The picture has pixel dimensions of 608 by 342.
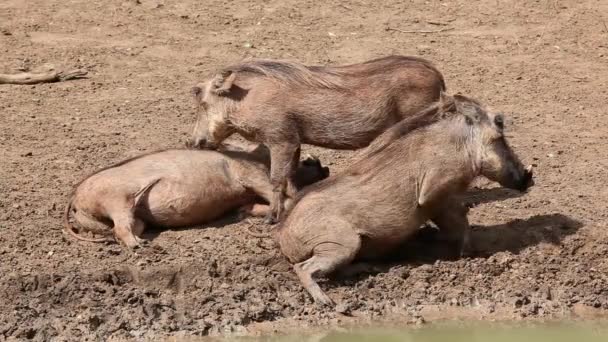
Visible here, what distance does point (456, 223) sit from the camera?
24.0 feet

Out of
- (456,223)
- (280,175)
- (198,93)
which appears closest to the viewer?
(456,223)

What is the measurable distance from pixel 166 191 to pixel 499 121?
6.15 ft

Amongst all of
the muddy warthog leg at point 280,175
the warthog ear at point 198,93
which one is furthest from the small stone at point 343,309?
the warthog ear at point 198,93

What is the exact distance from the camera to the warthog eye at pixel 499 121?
291 inches

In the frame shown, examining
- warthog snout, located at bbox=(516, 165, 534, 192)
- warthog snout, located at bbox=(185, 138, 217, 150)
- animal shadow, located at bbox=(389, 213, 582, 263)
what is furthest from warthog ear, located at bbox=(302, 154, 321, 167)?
warthog snout, located at bbox=(516, 165, 534, 192)

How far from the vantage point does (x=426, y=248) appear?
756cm

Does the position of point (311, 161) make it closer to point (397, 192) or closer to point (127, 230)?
point (397, 192)

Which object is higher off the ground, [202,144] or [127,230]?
[202,144]

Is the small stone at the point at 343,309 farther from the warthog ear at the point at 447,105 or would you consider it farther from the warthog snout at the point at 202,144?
the warthog snout at the point at 202,144

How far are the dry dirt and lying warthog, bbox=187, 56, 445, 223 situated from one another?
0.52 meters

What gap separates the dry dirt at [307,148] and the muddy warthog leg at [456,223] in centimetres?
12

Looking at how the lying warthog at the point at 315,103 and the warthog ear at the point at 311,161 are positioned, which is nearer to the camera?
the lying warthog at the point at 315,103

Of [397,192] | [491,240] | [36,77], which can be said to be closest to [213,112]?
[397,192]

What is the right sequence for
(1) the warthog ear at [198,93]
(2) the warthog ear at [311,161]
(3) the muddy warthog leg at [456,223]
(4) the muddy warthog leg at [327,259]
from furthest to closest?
(1) the warthog ear at [198,93] → (2) the warthog ear at [311,161] → (3) the muddy warthog leg at [456,223] → (4) the muddy warthog leg at [327,259]
